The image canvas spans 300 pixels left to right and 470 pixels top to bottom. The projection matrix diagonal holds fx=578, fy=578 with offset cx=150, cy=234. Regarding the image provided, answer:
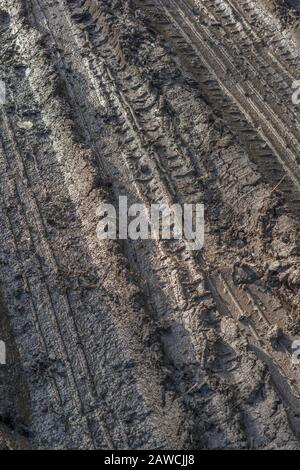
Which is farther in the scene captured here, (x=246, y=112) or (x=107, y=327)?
(x=246, y=112)

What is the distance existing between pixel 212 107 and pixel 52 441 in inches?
199

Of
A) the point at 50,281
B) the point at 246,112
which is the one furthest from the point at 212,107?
the point at 50,281

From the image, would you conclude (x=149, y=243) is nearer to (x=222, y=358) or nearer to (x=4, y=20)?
(x=222, y=358)

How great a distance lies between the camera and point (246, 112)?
8.47 m

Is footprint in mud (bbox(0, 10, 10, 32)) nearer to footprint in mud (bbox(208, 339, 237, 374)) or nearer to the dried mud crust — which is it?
the dried mud crust

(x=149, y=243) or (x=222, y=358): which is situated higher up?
(x=149, y=243)

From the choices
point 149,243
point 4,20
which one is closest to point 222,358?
point 149,243

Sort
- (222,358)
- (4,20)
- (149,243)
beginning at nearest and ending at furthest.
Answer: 1. (222,358)
2. (149,243)
3. (4,20)

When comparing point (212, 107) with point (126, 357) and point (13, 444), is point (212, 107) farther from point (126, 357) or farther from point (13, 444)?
point (13, 444)

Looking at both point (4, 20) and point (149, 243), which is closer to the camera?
point (149, 243)

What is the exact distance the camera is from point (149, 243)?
7.06m

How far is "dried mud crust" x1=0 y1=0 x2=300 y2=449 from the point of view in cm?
579

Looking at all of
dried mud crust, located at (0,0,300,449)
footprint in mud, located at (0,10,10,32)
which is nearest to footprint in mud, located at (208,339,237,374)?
dried mud crust, located at (0,0,300,449)

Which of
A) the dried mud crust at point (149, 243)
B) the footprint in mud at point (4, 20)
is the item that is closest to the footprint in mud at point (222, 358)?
the dried mud crust at point (149, 243)
